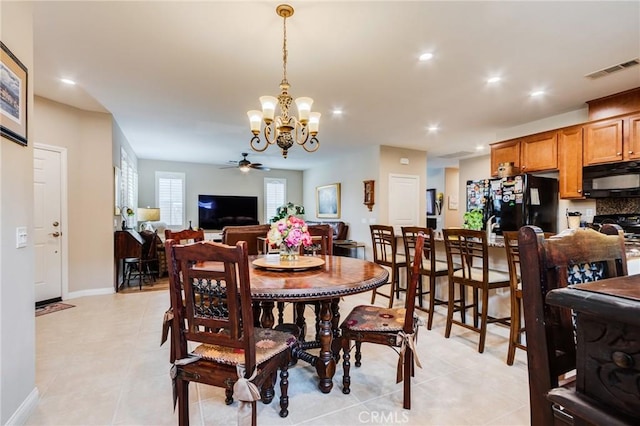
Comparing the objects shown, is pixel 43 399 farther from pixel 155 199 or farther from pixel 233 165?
pixel 233 165

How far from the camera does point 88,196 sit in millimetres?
4457

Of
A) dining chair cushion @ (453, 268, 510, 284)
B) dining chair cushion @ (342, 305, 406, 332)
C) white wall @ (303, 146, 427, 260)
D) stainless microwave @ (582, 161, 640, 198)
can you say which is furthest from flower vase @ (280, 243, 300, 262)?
white wall @ (303, 146, 427, 260)

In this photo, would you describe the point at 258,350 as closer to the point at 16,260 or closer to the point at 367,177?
the point at 16,260

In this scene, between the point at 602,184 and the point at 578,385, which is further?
the point at 602,184

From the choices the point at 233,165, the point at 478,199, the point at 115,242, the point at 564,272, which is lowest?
the point at 115,242

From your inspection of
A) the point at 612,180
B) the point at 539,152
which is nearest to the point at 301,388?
the point at 612,180

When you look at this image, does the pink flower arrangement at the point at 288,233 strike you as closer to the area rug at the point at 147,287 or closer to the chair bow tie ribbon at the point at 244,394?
the chair bow tie ribbon at the point at 244,394

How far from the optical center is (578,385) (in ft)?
1.89

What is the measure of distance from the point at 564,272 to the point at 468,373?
1915 mm

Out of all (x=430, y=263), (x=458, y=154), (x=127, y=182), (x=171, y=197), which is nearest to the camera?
(x=430, y=263)

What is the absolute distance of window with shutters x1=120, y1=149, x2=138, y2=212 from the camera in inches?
213

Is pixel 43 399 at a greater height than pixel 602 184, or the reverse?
pixel 602 184

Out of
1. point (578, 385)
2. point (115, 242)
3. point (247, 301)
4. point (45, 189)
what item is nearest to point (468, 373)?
point (247, 301)

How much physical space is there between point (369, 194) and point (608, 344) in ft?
19.8
